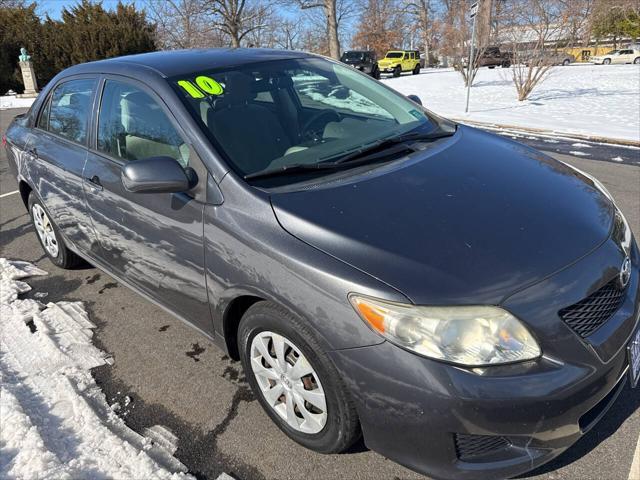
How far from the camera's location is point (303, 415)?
2.14 meters

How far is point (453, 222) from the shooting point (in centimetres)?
201

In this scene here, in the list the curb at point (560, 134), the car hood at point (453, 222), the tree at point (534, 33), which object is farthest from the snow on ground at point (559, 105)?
the car hood at point (453, 222)

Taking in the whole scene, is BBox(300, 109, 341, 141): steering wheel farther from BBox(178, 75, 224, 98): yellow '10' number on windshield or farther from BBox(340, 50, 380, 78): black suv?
BBox(340, 50, 380, 78): black suv

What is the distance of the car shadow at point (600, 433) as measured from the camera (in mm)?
2057

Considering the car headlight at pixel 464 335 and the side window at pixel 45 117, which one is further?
the side window at pixel 45 117

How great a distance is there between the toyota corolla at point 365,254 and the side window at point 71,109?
6 centimetres

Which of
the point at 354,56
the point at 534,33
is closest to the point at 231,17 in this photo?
the point at 354,56

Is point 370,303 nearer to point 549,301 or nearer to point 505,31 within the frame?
point 549,301

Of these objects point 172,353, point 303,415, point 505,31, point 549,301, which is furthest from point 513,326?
point 505,31

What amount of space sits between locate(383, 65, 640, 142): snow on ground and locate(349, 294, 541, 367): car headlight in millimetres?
8410

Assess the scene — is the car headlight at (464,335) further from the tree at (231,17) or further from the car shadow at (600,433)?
the tree at (231,17)

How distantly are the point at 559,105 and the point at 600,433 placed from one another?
13.9 meters

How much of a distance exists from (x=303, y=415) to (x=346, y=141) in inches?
55.6

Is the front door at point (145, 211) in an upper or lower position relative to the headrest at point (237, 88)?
lower
